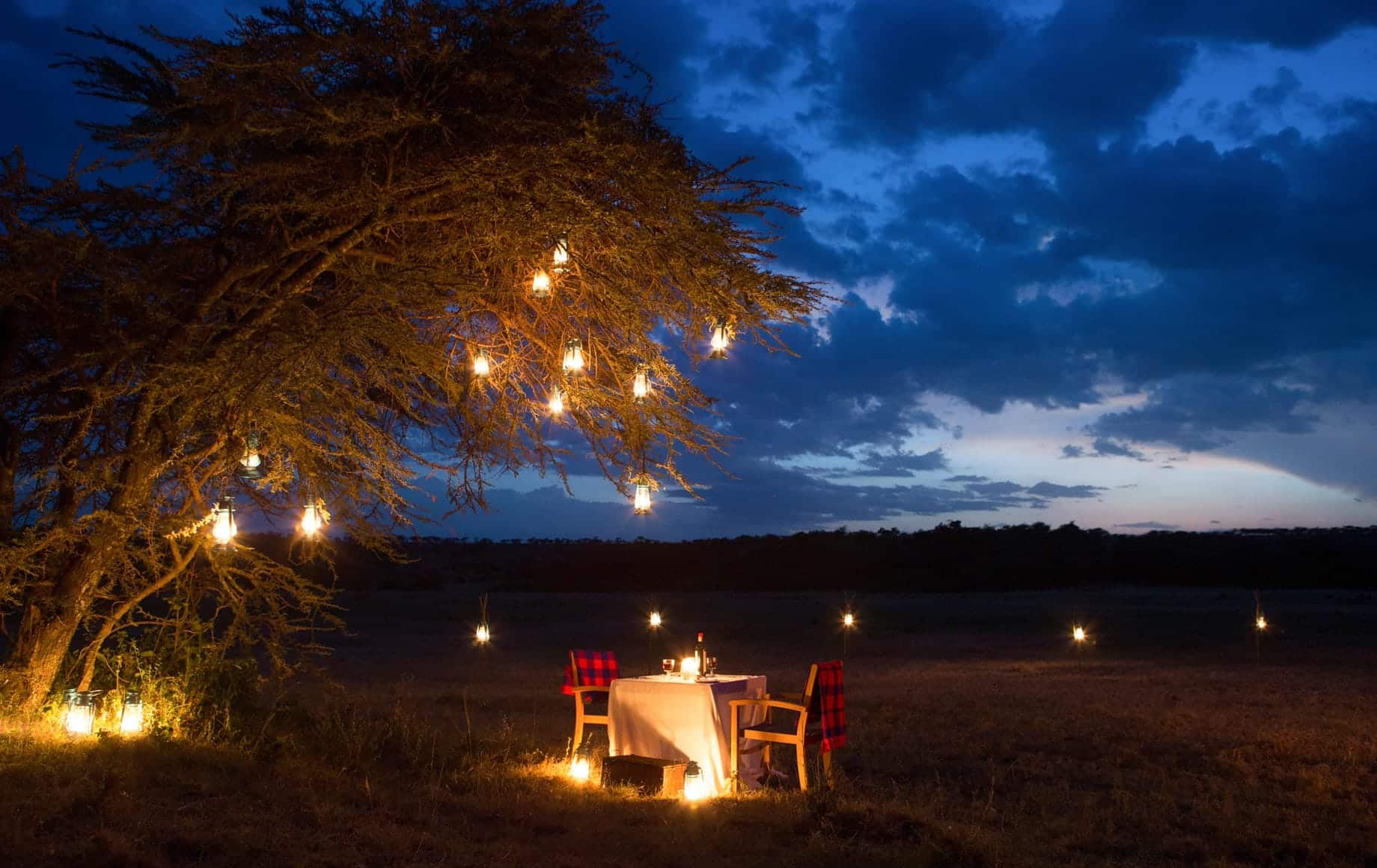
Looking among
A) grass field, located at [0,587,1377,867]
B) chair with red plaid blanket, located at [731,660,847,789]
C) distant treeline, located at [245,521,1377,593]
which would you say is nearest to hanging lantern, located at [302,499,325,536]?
grass field, located at [0,587,1377,867]

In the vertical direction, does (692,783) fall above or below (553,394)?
below

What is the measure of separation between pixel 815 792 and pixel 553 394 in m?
3.44

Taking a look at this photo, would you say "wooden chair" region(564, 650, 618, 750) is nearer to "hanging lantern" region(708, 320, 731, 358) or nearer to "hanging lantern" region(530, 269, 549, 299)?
"hanging lantern" region(708, 320, 731, 358)

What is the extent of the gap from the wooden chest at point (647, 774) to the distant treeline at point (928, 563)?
41837mm

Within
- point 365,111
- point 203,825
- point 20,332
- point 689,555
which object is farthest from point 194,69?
point 689,555

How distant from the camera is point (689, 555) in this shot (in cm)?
6781

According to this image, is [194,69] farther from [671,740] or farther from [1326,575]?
[1326,575]

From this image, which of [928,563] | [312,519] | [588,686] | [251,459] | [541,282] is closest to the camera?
[541,282]

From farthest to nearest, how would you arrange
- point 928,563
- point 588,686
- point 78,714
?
point 928,563
point 588,686
point 78,714

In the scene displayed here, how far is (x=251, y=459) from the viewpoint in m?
7.06

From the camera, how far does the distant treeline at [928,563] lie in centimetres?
5159

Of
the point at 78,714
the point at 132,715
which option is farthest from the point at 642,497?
the point at 78,714

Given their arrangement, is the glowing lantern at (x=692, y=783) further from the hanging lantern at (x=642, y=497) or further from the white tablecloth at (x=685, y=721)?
the hanging lantern at (x=642, y=497)

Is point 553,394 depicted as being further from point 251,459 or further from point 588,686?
point 588,686
